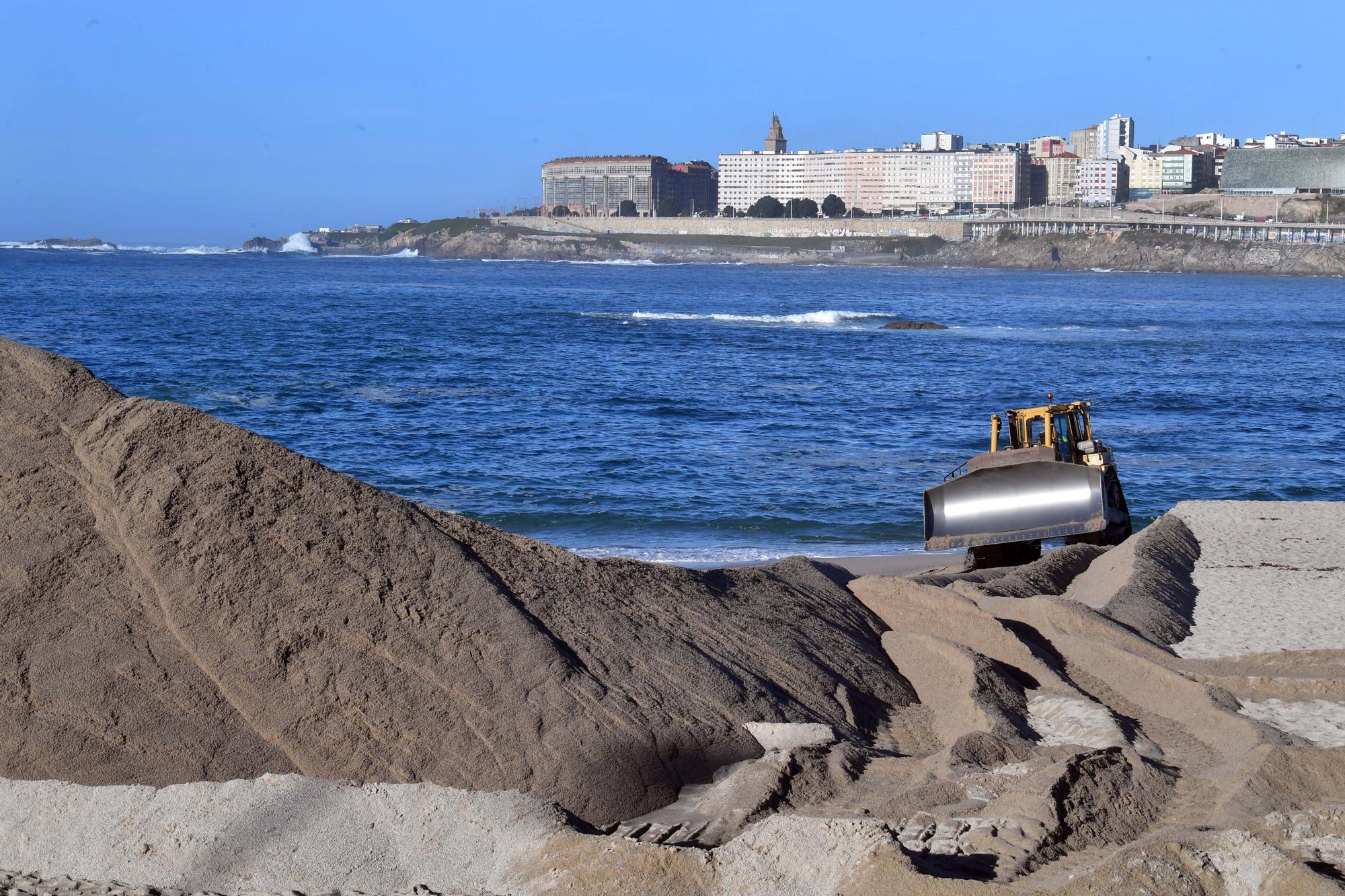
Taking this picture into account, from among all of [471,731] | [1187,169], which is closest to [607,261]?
[1187,169]

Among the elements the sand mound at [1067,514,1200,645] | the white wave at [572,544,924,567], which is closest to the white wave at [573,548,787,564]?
the white wave at [572,544,924,567]

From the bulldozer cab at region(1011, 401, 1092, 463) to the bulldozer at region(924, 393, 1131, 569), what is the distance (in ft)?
1.69

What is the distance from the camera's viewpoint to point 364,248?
19400 cm

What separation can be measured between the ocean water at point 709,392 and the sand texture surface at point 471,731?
24.6 ft

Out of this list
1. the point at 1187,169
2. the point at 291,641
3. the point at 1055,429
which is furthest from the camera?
the point at 1187,169

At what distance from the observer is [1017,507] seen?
557 inches

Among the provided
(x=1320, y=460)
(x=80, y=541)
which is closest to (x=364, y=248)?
(x=1320, y=460)

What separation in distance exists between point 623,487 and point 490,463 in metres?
2.86

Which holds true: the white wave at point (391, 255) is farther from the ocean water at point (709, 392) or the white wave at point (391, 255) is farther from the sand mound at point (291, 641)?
the sand mound at point (291, 641)

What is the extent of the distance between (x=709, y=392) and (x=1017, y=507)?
56.8 ft

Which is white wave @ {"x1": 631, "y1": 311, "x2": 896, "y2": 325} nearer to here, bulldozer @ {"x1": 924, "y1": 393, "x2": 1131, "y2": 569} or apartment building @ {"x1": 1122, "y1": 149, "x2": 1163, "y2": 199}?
bulldozer @ {"x1": 924, "y1": 393, "x2": 1131, "y2": 569}

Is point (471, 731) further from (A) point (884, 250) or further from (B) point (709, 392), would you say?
(A) point (884, 250)

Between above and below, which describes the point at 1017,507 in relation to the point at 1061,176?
below

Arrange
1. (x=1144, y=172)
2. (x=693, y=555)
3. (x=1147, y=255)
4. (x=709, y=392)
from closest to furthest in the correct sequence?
(x=693, y=555) → (x=709, y=392) → (x=1147, y=255) → (x=1144, y=172)
